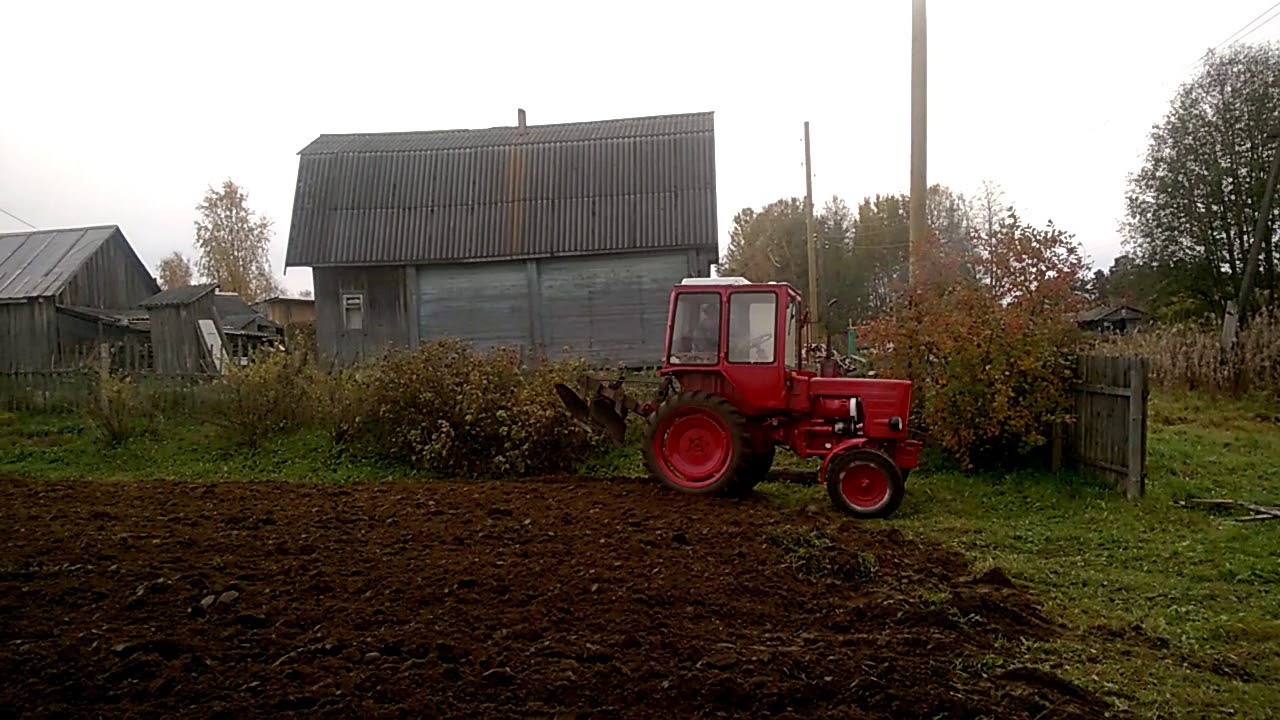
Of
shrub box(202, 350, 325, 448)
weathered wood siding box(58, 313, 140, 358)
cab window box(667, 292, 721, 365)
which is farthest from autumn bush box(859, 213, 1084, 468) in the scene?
weathered wood siding box(58, 313, 140, 358)

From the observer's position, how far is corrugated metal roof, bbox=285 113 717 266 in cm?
2203

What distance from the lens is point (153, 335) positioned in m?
22.8

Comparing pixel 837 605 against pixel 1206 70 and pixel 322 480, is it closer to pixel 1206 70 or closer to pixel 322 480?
pixel 322 480

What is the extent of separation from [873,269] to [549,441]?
3646cm

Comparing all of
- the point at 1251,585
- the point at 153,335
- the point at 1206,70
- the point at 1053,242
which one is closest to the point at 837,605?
the point at 1251,585

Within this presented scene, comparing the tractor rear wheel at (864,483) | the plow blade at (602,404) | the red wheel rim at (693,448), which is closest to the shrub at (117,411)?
the plow blade at (602,404)

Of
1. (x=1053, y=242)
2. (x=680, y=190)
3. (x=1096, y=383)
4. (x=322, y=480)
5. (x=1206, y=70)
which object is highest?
(x=1206, y=70)

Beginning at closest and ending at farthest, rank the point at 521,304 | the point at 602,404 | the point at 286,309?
the point at 602,404 → the point at 521,304 → the point at 286,309

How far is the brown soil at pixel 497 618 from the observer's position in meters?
4.41

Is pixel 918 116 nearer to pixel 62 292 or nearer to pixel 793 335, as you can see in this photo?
pixel 793 335

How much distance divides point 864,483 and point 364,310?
15378 millimetres

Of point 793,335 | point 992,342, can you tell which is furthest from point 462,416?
point 992,342

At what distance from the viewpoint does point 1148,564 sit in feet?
25.4

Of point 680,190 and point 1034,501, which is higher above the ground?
point 680,190
